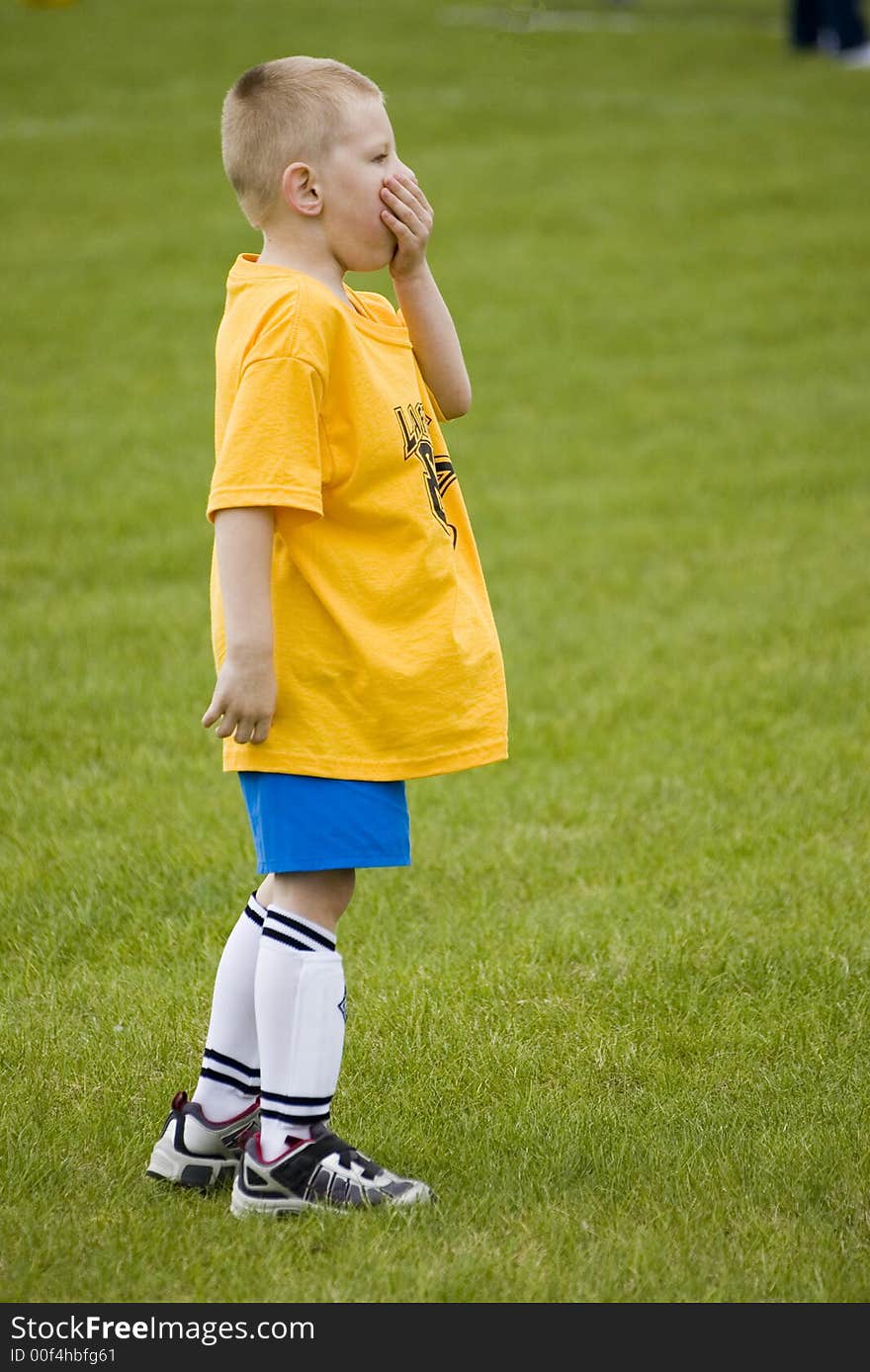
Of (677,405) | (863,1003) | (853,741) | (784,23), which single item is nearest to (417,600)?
(863,1003)

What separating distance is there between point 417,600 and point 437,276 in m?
9.28

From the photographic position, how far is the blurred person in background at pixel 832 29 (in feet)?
60.1

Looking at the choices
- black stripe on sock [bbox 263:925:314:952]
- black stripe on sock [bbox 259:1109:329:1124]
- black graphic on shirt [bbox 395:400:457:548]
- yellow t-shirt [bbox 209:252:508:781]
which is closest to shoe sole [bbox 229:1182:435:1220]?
black stripe on sock [bbox 259:1109:329:1124]

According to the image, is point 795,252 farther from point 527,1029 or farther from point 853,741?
point 527,1029

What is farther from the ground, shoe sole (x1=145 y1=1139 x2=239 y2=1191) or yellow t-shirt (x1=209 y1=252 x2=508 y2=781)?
yellow t-shirt (x1=209 y1=252 x2=508 y2=781)

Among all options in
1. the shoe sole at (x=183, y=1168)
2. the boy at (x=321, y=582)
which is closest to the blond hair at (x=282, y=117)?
the boy at (x=321, y=582)

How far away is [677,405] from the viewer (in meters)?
9.20

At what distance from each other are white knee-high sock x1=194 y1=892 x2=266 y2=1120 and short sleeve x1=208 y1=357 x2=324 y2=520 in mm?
737

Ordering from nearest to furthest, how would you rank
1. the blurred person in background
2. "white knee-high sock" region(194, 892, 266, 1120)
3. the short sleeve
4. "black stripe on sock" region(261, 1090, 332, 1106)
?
the short sleeve < "black stripe on sock" region(261, 1090, 332, 1106) < "white knee-high sock" region(194, 892, 266, 1120) < the blurred person in background

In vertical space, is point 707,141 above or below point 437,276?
above

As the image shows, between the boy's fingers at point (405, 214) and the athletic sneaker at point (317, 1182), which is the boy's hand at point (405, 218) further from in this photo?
the athletic sneaker at point (317, 1182)

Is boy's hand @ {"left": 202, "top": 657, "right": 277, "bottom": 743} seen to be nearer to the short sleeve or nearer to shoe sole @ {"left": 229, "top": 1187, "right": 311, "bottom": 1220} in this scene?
the short sleeve

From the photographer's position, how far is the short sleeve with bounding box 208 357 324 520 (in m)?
2.43
